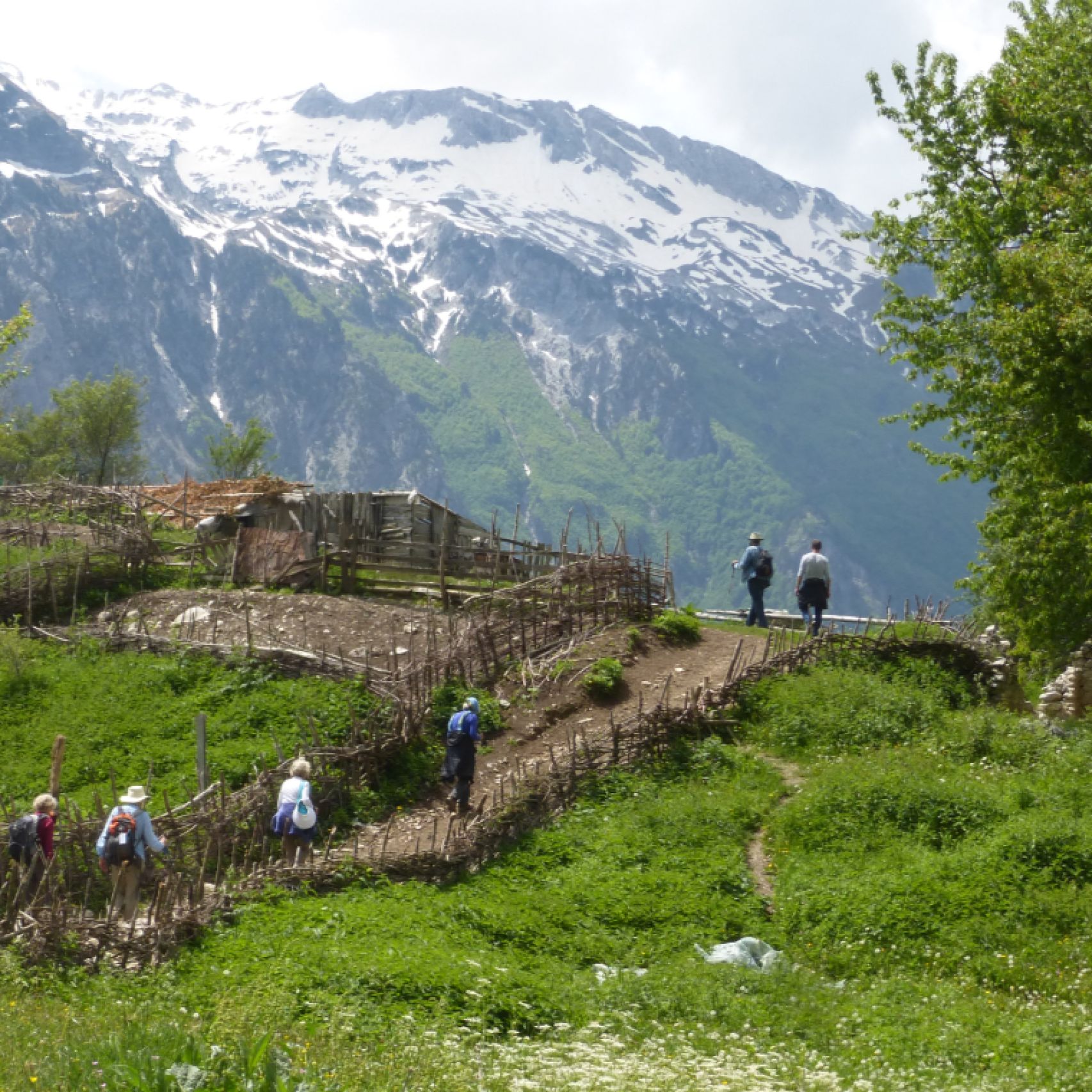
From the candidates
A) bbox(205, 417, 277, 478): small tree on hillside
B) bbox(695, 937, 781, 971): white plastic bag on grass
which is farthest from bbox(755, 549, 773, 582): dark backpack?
bbox(205, 417, 277, 478): small tree on hillside

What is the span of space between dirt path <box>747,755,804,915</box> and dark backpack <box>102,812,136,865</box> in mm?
7248

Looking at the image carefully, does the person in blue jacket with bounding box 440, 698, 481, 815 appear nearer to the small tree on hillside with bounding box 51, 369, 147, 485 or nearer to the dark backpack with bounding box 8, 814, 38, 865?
the dark backpack with bounding box 8, 814, 38, 865

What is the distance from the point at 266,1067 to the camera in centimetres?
860

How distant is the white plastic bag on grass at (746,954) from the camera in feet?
47.4

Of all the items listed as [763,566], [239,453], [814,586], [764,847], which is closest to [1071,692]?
[814,586]

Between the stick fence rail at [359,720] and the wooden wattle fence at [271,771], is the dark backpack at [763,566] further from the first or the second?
the wooden wattle fence at [271,771]

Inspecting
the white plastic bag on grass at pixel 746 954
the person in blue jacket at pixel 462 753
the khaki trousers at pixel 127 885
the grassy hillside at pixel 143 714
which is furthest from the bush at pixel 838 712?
the khaki trousers at pixel 127 885

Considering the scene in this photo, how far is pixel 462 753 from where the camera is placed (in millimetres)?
18609

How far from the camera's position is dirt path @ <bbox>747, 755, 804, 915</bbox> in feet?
55.8

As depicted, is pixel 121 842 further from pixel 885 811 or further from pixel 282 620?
pixel 282 620

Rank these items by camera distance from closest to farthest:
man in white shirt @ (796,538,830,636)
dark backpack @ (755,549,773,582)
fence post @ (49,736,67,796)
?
fence post @ (49,736,67,796) < man in white shirt @ (796,538,830,636) < dark backpack @ (755,549,773,582)

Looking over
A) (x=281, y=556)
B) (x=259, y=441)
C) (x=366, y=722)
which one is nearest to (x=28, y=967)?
(x=366, y=722)

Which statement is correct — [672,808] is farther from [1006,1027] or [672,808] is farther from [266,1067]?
[266,1067]

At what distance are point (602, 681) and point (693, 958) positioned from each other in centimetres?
949
